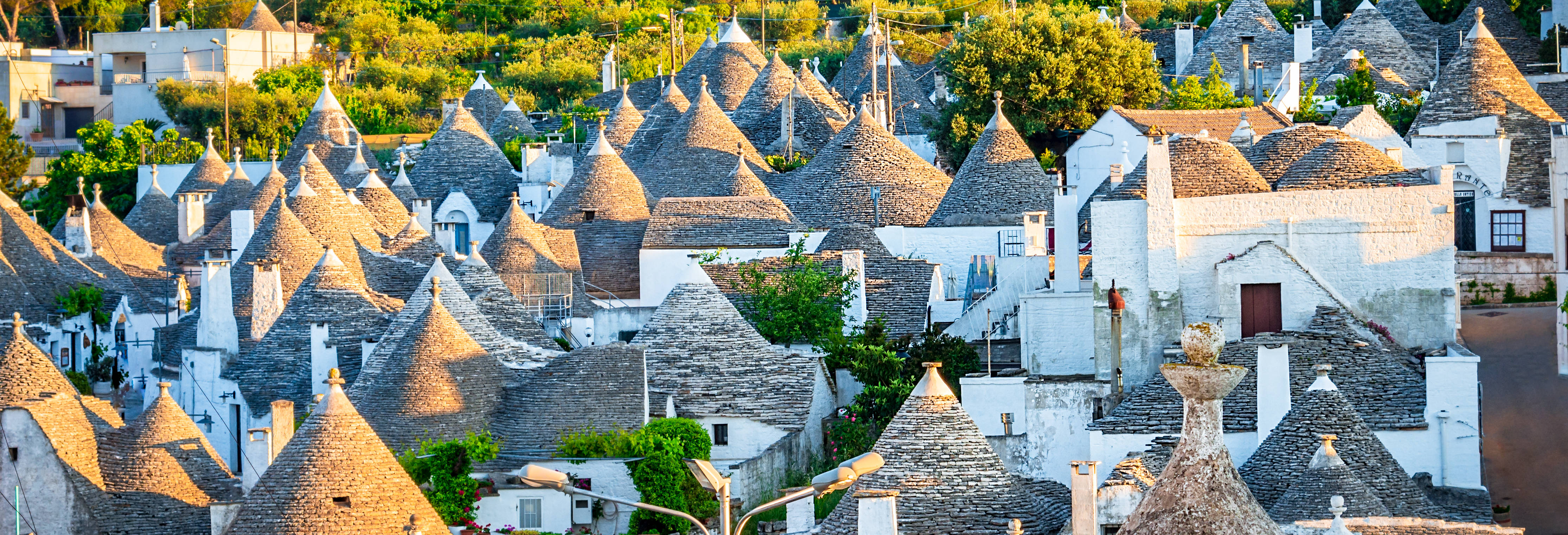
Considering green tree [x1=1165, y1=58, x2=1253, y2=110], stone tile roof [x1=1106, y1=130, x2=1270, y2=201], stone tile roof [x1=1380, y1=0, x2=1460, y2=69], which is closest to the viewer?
stone tile roof [x1=1106, y1=130, x2=1270, y2=201]

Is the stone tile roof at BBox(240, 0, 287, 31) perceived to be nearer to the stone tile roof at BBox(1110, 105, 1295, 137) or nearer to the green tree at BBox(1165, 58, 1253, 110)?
the green tree at BBox(1165, 58, 1253, 110)

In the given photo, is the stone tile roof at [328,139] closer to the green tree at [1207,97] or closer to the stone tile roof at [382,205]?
the stone tile roof at [382,205]

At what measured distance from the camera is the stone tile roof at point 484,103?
71.7 m

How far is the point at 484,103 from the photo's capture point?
238 feet

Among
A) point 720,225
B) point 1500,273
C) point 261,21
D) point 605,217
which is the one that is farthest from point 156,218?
point 1500,273

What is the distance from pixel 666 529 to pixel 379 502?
6877 millimetres

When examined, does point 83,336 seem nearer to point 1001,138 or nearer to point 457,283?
point 457,283

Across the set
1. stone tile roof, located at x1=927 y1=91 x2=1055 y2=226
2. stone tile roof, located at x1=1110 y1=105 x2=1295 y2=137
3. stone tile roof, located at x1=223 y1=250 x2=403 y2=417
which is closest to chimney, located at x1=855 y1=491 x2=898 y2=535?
stone tile roof, located at x1=223 y1=250 x2=403 y2=417

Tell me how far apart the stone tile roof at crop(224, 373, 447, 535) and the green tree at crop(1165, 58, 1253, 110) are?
26.9m

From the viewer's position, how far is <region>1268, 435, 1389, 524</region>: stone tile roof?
1021 inches

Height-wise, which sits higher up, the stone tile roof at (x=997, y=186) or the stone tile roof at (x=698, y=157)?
the stone tile roof at (x=698, y=157)

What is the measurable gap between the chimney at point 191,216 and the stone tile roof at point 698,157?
11716 millimetres

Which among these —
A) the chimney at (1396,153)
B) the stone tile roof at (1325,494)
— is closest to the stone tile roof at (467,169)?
the chimney at (1396,153)

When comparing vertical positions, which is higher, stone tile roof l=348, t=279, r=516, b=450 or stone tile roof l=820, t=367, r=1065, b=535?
stone tile roof l=348, t=279, r=516, b=450
